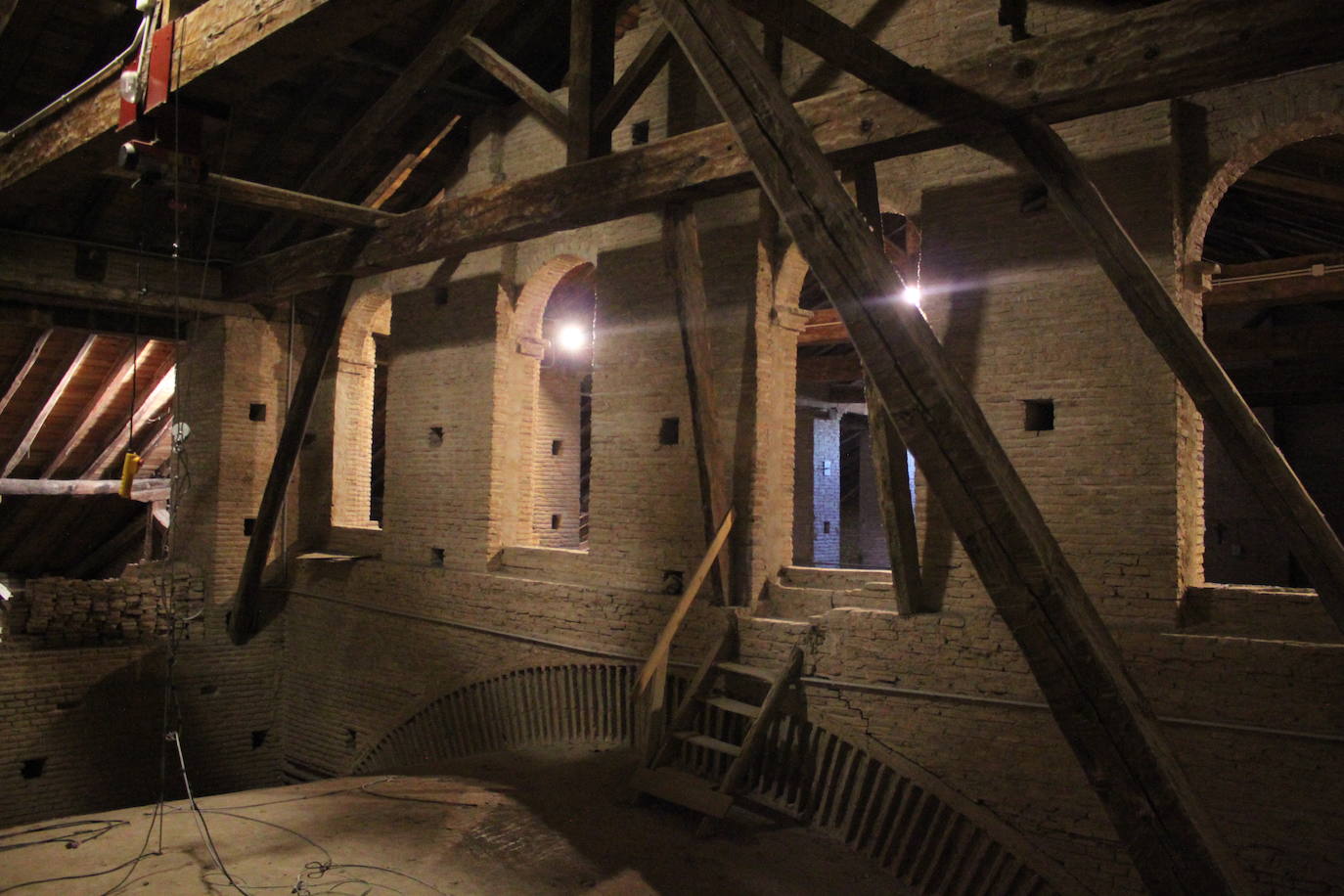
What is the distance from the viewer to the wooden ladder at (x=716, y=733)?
23.1 ft

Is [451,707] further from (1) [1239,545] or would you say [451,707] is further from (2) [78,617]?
(1) [1239,545]

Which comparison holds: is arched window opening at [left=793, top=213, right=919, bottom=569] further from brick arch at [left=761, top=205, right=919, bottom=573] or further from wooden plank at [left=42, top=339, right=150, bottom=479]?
wooden plank at [left=42, top=339, right=150, bottom=479]

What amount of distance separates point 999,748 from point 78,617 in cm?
1023

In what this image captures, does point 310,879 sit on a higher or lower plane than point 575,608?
lower

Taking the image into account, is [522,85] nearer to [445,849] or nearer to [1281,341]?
[445,849]

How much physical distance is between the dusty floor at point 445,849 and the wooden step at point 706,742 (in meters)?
0.52

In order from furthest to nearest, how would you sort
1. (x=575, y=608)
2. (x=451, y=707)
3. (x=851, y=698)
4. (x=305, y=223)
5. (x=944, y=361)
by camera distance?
(x=305, y=223) < (x=451, y=707) < (x=575, y=608) < (x=851, y=698) < (x=944, y=361)

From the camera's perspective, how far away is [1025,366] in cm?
685

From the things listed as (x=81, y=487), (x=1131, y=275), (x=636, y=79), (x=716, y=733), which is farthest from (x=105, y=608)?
(x=1131, y=275)

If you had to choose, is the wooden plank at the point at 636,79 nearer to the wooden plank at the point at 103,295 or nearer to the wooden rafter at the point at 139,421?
the wooden plank at the point at 103,295

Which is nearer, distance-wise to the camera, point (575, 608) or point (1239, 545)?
point (575, 608)

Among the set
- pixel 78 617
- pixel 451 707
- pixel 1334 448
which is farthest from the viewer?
pixel 1334 448

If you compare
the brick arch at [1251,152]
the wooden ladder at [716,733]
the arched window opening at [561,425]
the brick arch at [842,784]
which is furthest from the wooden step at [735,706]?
the arched window opening at [561,425]

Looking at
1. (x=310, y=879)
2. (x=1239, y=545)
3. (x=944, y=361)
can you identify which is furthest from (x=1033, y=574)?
(x=1239, y=545)
